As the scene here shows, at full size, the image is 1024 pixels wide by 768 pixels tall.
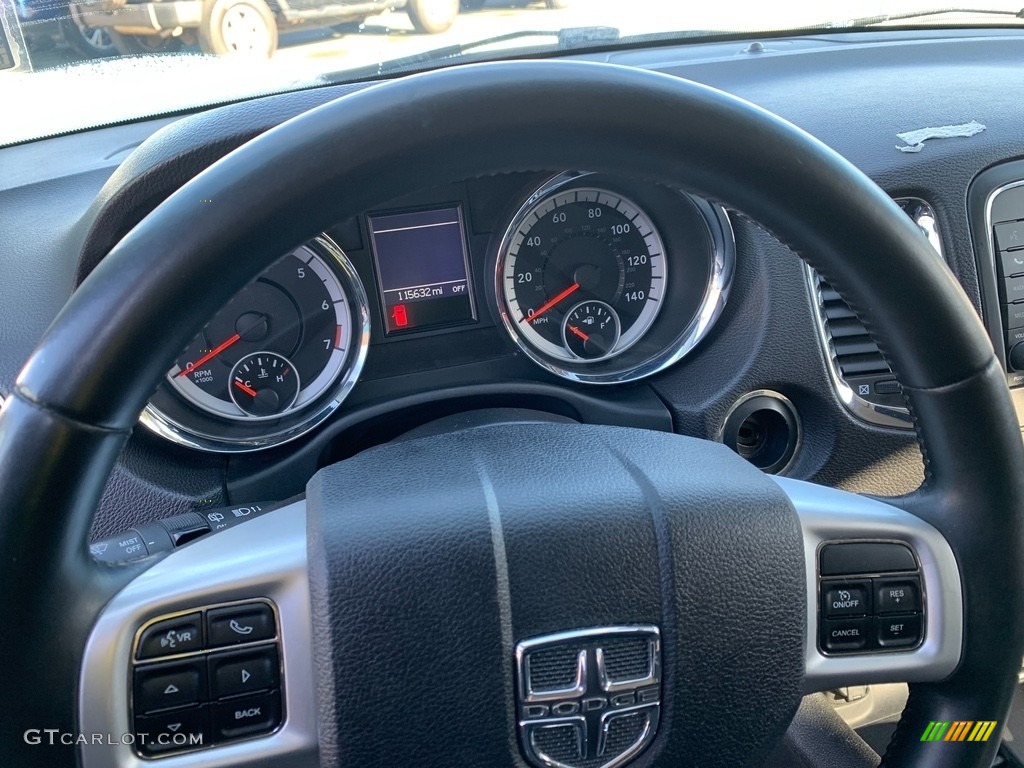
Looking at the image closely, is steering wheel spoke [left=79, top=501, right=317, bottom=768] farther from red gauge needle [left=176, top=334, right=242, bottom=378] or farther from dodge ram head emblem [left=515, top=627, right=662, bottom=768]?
red gauge needle [left=176, top=334, right=242, bottom=378]

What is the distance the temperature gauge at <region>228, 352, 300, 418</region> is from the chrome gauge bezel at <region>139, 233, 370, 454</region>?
24 millimetres

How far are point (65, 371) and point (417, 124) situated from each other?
378mm

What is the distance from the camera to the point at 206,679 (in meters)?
1.04

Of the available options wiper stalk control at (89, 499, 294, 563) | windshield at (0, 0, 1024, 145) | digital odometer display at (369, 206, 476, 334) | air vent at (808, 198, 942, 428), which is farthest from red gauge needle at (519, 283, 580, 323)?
wiper stalk control at (89, 499, 294, 563)

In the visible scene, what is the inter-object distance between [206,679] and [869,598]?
0.79 meters

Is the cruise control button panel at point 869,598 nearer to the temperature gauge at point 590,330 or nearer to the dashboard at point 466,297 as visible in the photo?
the dashboard at point 466,297

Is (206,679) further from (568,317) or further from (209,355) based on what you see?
(568,317)

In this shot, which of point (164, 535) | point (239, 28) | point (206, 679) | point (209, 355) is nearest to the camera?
point (206, 679)

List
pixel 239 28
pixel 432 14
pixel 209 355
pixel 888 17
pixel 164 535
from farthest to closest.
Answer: pixel 888 17 → pixel 432 14 → pixel 239 28 → pixel 209 355 → pixel 164 535

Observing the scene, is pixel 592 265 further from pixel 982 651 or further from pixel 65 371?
pixel 65 371

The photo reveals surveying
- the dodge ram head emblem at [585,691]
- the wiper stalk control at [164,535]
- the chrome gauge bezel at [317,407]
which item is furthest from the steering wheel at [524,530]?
the chrome gauge bezel at [317,407]

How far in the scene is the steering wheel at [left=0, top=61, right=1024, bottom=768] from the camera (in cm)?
86

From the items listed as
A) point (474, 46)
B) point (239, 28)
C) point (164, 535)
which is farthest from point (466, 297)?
point (164, 535)

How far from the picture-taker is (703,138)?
918 mm
